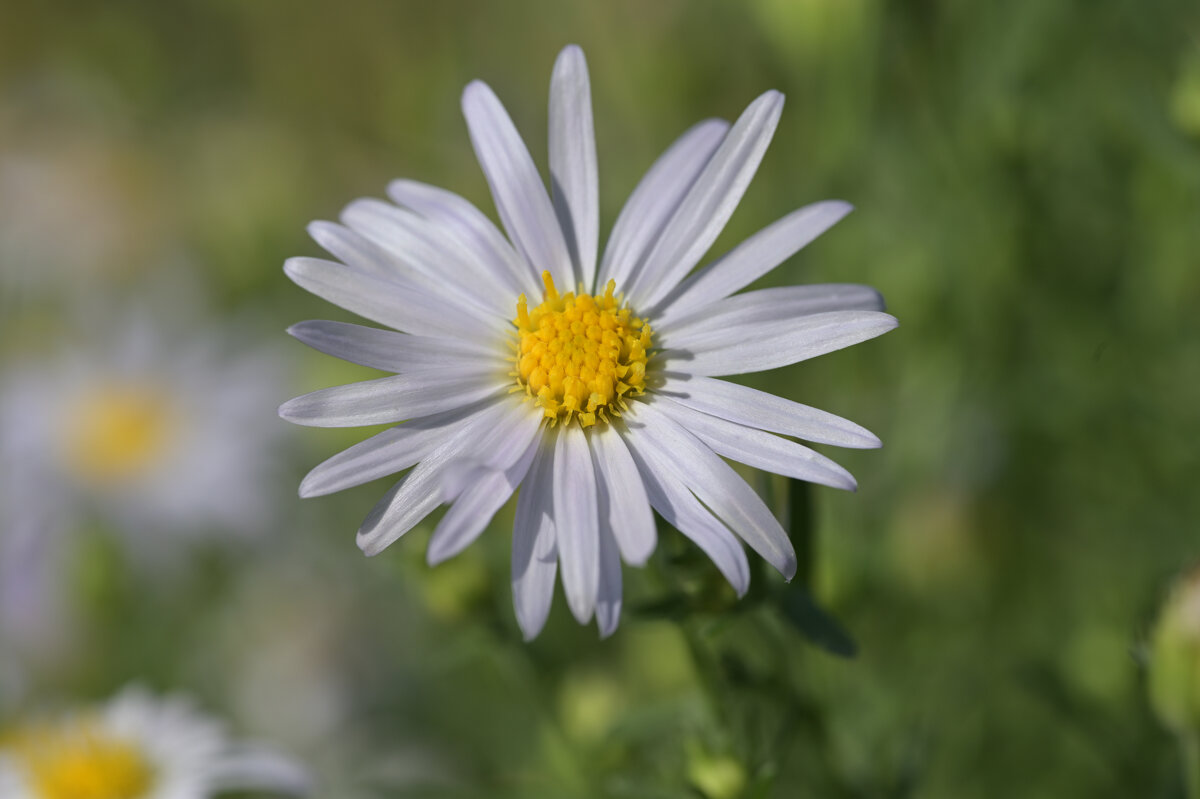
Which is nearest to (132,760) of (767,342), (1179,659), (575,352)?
(575,352)

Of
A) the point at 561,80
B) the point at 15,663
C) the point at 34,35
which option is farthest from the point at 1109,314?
the point at 34,35

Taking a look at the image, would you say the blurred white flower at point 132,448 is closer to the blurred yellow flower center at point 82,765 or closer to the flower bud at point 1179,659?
the blurred yellow flower center at point 82,765

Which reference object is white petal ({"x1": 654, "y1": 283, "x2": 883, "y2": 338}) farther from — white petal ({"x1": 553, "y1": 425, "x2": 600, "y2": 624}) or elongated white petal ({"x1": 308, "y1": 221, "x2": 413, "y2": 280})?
elongated white petal ({"x1": 308, "y1": 221, "x2": 413, "y2": 280})

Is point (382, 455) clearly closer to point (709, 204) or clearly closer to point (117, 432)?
point (709, 204)

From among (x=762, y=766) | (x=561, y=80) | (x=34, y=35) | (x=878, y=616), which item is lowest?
(x=878, y=616)

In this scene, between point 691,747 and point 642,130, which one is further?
point 642,130

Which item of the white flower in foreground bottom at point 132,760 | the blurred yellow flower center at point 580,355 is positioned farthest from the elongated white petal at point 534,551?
the white flower in foreground bottom at point 132,760

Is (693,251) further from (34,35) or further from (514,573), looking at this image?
(34,35)
